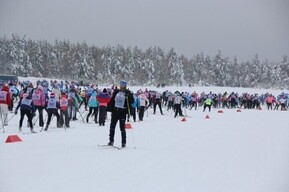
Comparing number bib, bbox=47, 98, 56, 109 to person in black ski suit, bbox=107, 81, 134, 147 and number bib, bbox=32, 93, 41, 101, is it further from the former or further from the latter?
person in black ski suit, bbox=107, 81, 134, 147

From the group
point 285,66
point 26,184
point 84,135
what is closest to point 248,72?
point 285,66

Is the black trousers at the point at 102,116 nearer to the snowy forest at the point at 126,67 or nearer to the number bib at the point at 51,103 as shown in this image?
the number bib at the point at 51,103

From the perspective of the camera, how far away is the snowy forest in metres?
86.9

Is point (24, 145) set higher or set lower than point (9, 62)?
lower

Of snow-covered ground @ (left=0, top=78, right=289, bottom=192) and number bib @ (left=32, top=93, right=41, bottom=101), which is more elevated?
number bib @ (left=32, top=93, right=41, bottom=101)

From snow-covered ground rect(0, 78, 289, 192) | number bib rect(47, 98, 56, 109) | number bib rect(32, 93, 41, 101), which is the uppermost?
number bib rect(32, 93, 41, 101)

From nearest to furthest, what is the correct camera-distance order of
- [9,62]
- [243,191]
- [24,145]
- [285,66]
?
1. [243,191]
2. [24,145]
3. [9,62]
4. [285,66]

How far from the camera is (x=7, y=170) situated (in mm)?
7969

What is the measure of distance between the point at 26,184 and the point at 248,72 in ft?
373

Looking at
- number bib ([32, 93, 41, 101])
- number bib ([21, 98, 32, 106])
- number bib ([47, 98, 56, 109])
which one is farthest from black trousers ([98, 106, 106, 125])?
number bib ([21, 98, 32, 106])

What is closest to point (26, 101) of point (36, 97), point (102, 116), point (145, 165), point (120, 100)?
point (36, 97)

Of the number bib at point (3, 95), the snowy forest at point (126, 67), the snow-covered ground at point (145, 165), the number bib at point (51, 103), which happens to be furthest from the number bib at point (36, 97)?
the snowy forest at point (126, 67)

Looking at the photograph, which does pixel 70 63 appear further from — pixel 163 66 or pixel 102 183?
pixel 102 183

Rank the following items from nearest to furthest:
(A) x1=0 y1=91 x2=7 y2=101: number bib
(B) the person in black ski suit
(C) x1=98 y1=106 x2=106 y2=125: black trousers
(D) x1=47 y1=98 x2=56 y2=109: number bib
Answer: (B) the person in black ski suit
(D) x1=47 y1=98 x2=56 y2=109: number bib
(A) x1=0 y1=91 x2=7 y2=101: number bib
(C) x1=98 y1=106 x2=106 y2=125: black trousers
